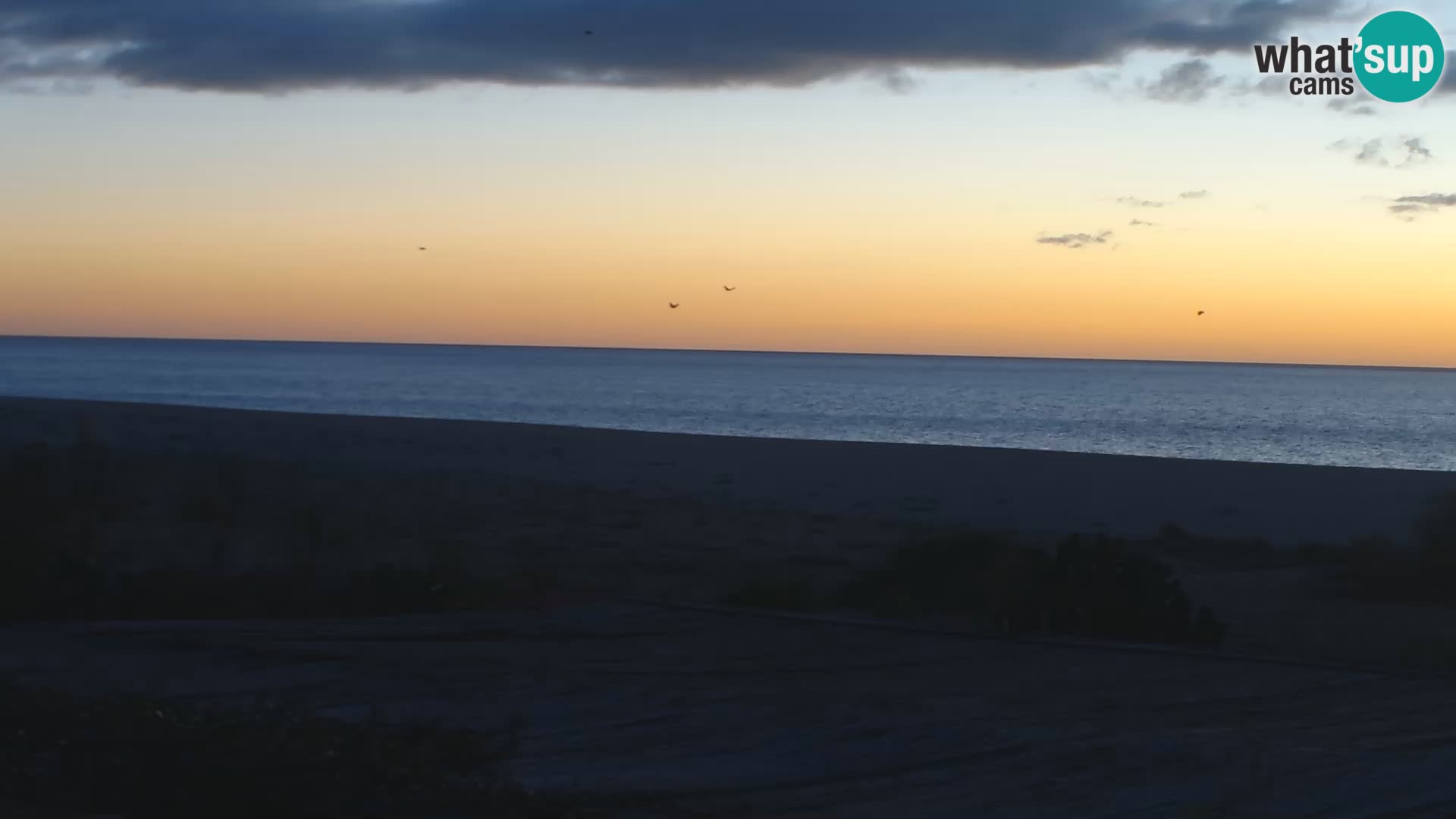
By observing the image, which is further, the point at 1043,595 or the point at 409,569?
the point at 409,569

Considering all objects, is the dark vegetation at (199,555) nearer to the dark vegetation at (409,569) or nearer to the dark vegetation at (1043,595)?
the dark vegetation at (409,569)

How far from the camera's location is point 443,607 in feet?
34.5

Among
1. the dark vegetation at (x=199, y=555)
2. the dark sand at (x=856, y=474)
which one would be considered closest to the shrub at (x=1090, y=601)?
the dark vegetation at (x=199, y=555)

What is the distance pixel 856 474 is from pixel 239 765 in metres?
25.4

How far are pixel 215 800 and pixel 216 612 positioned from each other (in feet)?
17.1

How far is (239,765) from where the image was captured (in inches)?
226

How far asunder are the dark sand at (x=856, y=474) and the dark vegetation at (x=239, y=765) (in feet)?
50.5

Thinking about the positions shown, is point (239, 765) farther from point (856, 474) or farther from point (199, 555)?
point (856, 474)

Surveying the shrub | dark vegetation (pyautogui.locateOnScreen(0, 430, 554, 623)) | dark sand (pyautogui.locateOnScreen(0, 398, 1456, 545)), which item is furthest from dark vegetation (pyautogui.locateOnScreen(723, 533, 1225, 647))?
dark sand (pyautogui.locateOnScreen(0, 398, 1456, 545))

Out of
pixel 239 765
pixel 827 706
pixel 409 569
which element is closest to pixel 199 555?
pixel 409 569

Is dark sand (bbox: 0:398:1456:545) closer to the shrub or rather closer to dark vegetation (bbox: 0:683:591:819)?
the shrub

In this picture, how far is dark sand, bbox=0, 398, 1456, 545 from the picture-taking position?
23.6m

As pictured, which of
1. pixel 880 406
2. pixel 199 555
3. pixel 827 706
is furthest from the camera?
pixel 880 406

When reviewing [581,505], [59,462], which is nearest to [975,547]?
[581,505]
